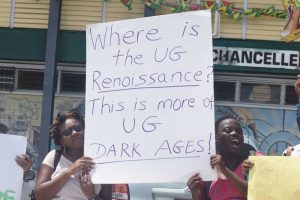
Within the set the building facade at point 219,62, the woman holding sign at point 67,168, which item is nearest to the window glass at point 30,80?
the building facade at point 219,62

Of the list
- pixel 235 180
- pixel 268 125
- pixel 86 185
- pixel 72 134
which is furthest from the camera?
pixel 268 125

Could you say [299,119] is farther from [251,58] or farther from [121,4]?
[121,4]

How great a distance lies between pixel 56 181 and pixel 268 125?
7.36 m

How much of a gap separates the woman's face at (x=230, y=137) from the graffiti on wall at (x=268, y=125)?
678 centimetres

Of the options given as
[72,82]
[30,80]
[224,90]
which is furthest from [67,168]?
[30,80]

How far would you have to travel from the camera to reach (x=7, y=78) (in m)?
11.3

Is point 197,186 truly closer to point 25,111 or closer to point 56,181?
point 56,181

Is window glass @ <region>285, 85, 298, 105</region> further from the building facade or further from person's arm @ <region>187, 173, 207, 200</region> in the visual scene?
person's arm @ <region>187, 173, 207, 200</region>

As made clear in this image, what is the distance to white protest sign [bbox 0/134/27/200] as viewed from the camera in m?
4.12

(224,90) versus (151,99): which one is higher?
(151,99)

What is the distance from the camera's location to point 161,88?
3.89 m

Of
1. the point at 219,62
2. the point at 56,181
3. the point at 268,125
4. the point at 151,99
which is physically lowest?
the point at 268,125

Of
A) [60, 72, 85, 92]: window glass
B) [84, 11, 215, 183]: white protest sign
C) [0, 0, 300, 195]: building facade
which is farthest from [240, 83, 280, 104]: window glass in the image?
[84, 11, 215, 183]: white protest sign

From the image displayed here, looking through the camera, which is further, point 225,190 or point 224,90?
point 224,90
